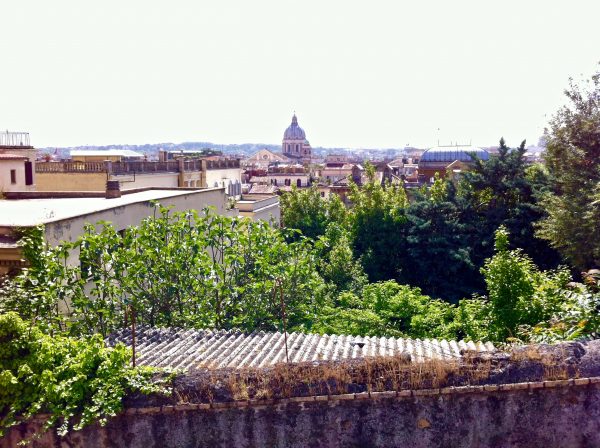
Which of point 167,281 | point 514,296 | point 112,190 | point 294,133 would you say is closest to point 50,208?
point 112,190

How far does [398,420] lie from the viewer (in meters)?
7.37

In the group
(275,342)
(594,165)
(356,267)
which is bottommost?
(356,267)

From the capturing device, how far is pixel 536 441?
288 inches

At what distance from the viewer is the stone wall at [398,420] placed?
730 cm

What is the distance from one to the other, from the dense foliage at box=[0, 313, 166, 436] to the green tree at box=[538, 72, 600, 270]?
13.8m

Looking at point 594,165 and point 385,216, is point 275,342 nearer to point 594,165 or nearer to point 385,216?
point 594,165

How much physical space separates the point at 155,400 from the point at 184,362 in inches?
45.1

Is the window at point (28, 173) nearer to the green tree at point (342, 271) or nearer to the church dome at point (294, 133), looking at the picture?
the green tree at point (342, 271)

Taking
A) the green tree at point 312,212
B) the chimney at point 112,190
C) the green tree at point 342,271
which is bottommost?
the green tree at point 342,271

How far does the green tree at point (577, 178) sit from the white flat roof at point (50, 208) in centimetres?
1103

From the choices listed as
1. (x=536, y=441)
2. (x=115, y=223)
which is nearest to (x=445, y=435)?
(x=536, y=441)

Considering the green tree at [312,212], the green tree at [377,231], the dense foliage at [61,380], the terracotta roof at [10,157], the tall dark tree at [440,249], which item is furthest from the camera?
the green tree at [312,212]

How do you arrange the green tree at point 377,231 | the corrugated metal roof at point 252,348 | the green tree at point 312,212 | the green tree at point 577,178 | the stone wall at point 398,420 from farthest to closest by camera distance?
the green tree at point 312,212, the green tree at point 377,231, the green tree at point 577,178, the corrugated metal roof at point 252,348, the stone wall at point 398,420

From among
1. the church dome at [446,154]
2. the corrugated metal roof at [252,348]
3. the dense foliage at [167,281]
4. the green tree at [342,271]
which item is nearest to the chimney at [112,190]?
the dense foliage at [167,281]
